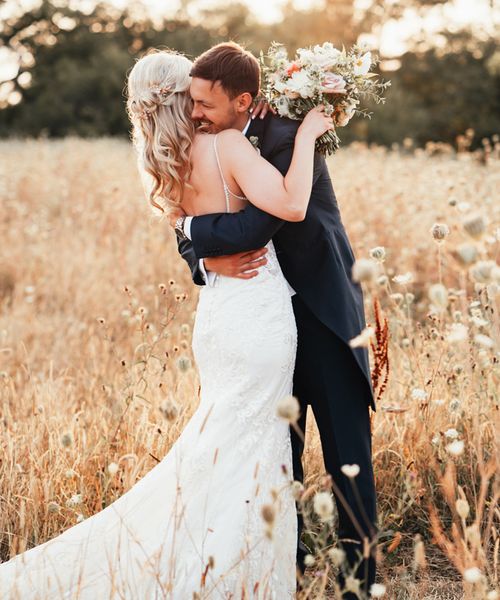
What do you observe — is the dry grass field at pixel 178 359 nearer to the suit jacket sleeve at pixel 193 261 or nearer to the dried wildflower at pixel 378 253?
the dried wildflower at pixel 378 253

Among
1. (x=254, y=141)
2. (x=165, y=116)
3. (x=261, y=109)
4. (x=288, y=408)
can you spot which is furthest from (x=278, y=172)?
(x=288, y=408)

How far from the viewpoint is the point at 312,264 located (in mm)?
2605

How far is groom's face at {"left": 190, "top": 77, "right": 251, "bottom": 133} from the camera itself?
2521 mm

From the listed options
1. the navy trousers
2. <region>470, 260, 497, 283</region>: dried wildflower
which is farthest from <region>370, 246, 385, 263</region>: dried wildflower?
<region>470, 260, 497, 283</region>: dried wildflower

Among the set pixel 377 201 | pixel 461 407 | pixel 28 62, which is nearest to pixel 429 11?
pixel 28 62

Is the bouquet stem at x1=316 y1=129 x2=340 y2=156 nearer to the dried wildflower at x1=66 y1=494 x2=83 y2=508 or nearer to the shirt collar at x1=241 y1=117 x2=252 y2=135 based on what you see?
the shirt collar at x1=241 y1=117 x2=252 y2=135

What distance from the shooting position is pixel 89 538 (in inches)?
110

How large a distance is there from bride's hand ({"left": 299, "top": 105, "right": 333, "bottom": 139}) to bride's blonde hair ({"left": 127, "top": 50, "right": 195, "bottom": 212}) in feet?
1.34

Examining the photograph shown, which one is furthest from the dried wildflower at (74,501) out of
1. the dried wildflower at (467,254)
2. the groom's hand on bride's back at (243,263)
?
the dried wildflower at (467,254)

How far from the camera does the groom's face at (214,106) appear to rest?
8.27 ft

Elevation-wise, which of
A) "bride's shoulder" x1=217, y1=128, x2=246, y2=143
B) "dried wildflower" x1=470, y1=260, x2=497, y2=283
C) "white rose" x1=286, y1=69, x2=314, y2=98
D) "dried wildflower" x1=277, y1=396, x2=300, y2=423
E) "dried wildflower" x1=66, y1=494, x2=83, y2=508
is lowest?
"dried wildflower" x1=66, y1=494, x2=83, y2=508

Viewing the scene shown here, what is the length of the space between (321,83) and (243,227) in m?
0.55

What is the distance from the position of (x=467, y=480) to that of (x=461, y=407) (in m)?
0.33

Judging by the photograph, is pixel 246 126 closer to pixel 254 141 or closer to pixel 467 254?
pixel 254 141
